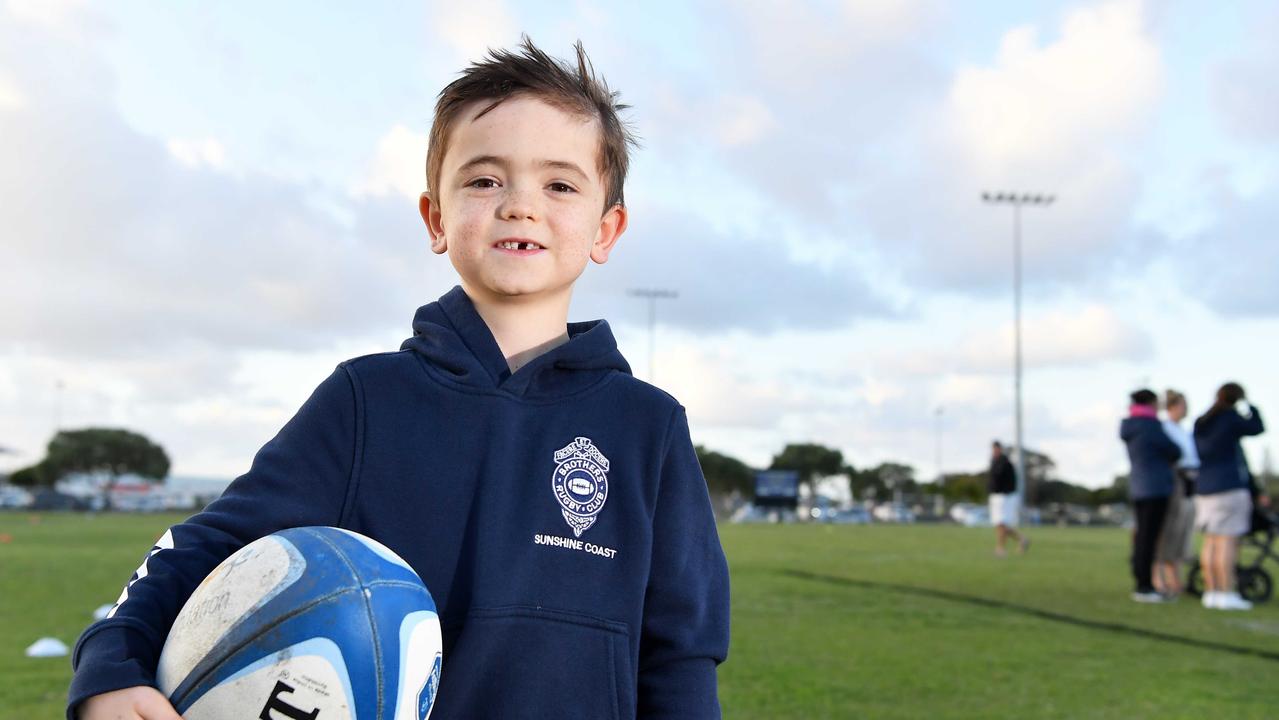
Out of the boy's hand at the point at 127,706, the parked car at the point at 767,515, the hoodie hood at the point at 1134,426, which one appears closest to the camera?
the boy's hand at the point at 127,706

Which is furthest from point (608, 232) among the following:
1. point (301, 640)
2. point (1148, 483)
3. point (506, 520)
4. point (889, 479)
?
point (889, 479)

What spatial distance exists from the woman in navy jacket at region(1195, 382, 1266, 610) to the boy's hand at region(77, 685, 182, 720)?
10.0 metres

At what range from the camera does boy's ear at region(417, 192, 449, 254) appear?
7.63 ft

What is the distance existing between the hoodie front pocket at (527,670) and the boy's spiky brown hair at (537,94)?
0.87 m


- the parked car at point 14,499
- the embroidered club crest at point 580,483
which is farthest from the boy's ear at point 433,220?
the parked car at point 14,499

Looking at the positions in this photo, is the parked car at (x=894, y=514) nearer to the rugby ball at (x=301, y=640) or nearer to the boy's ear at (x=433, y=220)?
the boy's ear at (x=433, y=220)

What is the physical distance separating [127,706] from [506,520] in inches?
25.7

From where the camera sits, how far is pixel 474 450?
2.03 meters

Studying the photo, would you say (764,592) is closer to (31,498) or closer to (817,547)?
(817,547)

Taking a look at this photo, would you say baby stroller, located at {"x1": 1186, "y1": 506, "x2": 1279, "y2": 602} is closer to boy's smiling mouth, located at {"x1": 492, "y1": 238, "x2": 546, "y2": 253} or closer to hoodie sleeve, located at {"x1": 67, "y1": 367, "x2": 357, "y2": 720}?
boy's smiling mouth, located at {"x1": 492, "y1": 238, "x2": 546, "y2": 253}

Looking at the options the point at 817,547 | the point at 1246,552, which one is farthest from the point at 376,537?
the point at 1246,552

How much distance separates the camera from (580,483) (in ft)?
6.77

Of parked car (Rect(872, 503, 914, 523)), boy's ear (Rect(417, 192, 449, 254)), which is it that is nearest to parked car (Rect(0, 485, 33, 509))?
parked car (Rect(872, 503, 914, 523))

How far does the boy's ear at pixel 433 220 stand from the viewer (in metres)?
2.33
